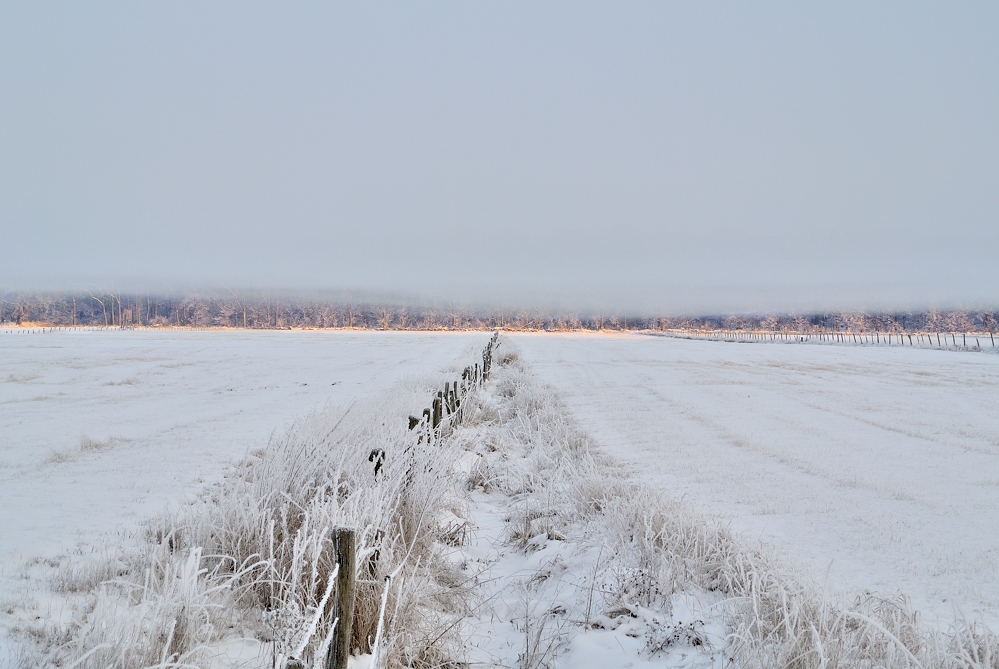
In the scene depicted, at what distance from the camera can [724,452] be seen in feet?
28.4

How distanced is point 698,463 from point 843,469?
1925 millimetres

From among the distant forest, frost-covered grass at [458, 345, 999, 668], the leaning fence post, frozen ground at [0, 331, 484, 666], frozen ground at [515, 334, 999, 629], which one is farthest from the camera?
the distant forest

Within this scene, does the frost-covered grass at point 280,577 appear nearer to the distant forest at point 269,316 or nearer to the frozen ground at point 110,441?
the frozen ground at point 110,441

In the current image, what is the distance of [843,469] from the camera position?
764 cm

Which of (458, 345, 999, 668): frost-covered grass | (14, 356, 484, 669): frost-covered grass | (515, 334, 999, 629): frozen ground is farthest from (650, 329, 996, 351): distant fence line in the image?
(14, 356, 484, 669): frost-covered grass

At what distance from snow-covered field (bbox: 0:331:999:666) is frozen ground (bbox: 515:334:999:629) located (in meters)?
0.03

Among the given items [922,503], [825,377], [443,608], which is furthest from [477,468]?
[825,377]

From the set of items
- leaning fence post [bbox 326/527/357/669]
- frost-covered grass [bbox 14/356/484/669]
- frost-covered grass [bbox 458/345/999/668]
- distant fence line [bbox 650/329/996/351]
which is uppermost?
leaning fence post [bbox 326/527/357/669]

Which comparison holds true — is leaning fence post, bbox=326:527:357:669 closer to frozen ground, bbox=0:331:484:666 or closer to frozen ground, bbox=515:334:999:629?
frozen ground, bbox=0:331:484:666

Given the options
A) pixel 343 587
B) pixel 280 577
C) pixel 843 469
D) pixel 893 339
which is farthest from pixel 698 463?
pixel 893 339

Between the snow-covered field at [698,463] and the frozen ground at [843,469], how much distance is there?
30 mm

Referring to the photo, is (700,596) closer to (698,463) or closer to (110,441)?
(698,463)

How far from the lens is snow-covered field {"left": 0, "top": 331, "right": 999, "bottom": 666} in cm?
422

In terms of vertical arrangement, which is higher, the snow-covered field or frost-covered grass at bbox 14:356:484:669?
frost-covered grass at bbox 14:356:484:669
